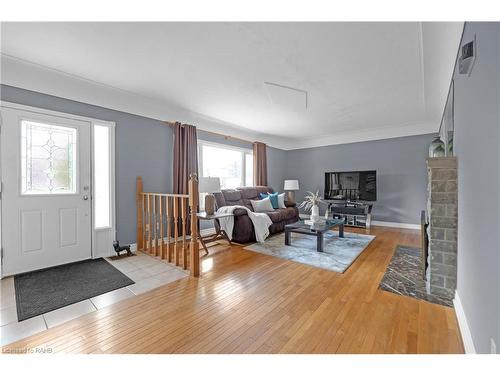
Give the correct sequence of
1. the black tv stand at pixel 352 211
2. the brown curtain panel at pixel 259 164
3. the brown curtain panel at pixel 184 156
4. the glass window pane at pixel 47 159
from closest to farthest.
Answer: the glass window pane at pixel 47 159
the brown curtain panel at pixel 184 156
the black tv stand at pixel 352 211
the brown curtain panel at pixel 259 164

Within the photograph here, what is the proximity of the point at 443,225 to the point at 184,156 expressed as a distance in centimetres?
377

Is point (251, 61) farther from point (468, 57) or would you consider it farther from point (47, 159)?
point (47, 159)

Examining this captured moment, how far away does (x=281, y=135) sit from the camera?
627 cm

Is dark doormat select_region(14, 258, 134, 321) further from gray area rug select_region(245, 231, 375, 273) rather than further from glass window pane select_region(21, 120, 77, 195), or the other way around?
gray area rug select_region(245, 231, 375, 273)

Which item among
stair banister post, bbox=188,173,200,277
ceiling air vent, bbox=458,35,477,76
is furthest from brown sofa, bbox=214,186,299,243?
ceiling air vent, bbox=458,35,477,76

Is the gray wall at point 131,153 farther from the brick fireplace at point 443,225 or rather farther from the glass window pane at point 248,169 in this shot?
the brick fireplace at point 443,225

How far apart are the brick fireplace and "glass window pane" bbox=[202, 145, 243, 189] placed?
382 cm

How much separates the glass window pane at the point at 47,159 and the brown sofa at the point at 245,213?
2238 mm

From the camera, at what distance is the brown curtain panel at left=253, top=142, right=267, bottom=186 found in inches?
232

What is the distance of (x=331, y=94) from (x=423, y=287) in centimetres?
276

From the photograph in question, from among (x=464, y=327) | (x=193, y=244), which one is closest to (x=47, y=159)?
(x=193, y=244)


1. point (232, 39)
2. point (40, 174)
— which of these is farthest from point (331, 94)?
point (40, 174)

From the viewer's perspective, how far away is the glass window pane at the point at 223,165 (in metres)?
4.83

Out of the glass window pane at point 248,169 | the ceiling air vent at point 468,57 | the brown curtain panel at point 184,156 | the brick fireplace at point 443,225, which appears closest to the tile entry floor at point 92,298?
the brown curtain panel at point 184,156
